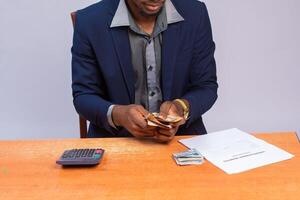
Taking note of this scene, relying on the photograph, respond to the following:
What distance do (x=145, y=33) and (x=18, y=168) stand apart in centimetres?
65

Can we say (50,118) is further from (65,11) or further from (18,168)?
(18,168)

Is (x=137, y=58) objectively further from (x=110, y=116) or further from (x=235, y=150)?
(x=235, y=150)

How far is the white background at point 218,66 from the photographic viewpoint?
2.10m

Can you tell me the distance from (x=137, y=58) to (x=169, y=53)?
115 millimetres

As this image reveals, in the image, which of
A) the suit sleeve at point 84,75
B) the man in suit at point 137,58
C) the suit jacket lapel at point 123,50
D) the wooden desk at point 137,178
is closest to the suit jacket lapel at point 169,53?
the man in suit at point 137,58

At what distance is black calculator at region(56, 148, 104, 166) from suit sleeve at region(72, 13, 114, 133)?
A: 27 cm

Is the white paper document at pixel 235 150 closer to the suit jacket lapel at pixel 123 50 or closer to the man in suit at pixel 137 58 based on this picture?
the man in suit at pixel 137 58

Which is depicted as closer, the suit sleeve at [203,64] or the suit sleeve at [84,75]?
the suit sleeve at [84,75]

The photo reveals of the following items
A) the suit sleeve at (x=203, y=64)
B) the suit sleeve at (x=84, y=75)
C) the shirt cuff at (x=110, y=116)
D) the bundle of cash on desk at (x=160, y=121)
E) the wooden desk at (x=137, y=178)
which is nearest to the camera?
the wooden desk at (x=137, y=178)

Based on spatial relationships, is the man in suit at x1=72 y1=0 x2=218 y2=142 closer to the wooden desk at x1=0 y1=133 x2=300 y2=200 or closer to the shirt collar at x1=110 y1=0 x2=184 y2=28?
the shirt collar at x1=110 y1=0 x2=184 y2=28

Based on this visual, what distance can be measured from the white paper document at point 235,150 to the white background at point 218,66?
1001 mm

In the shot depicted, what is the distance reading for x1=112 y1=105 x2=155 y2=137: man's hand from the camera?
117cm

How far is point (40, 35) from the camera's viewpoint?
2.12 meters

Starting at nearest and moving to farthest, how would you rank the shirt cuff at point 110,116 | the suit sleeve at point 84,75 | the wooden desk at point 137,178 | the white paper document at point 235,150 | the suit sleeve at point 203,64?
the wooden desk at point 137,178
the white paper document at point 235,150
the shirt cuff at point 110,116
the suit sleeve at point 84,75
the suit sleeve at point 203,64
